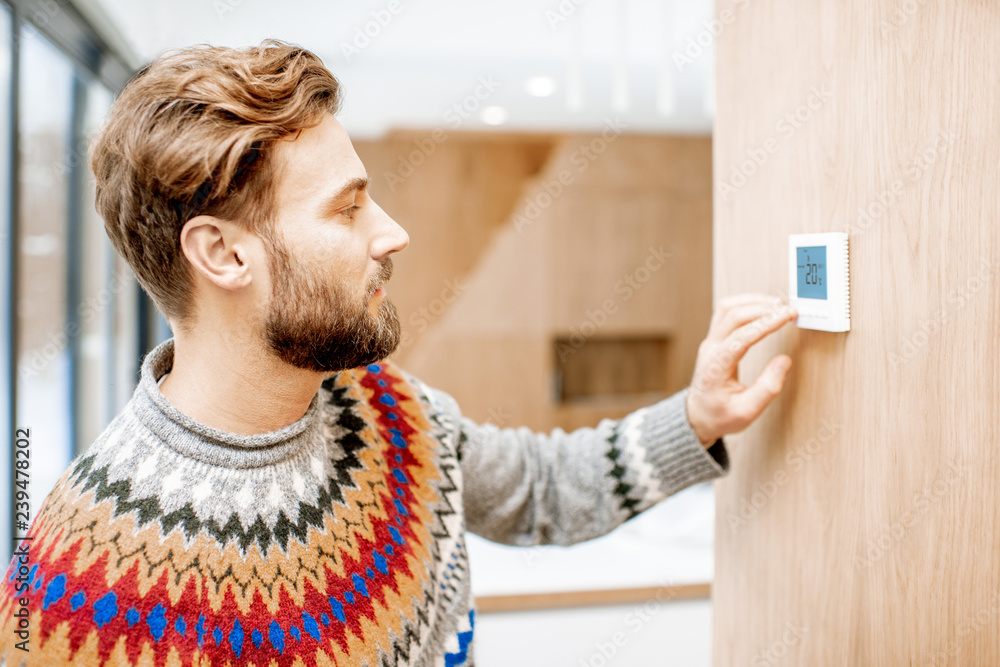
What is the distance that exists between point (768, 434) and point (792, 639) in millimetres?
243

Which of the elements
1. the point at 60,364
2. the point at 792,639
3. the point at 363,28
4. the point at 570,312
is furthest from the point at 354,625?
the point at 570,312

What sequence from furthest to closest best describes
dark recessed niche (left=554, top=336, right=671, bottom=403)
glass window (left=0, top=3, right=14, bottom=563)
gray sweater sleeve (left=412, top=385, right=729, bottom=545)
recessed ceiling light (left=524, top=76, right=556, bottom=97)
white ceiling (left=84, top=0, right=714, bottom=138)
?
dark recessed niche (left=554, top=336, right=671, bottom=403)
recessed ceiling light (left=524, top=76, right=556, bottom=97)
white ceiling (left=84, top=0, right=714, bottom=138)
glass window (left=0, top=3, right=14, bottom=563)
gray sweater sleeve (left=412, top=385, right=729, bottom=545)

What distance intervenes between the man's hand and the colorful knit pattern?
0.37 meters

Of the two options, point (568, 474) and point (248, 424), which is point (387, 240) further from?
point (568, 474)

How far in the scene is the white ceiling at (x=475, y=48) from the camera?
99.5 inches

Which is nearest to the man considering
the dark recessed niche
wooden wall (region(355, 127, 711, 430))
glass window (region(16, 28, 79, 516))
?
glass window (region(16, 28, 79, 516))

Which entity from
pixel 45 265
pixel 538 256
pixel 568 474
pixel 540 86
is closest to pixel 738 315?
pixel 568 474

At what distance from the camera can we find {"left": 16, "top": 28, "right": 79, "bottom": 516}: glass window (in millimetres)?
1887

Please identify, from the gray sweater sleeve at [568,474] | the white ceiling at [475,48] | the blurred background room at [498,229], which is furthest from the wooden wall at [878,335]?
the white ceiling at [475,48]

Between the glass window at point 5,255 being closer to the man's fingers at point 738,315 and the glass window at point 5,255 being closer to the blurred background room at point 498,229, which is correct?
the blurred background room at point 498,229

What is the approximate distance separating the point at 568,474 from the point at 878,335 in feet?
1.61

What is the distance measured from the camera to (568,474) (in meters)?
1.08

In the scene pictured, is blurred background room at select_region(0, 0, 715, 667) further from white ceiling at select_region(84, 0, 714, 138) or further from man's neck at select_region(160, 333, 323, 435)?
man's neck at select_region(160, 333, 323, 435)

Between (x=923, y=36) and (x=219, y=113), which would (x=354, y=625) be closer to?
(x=219, y=113)
